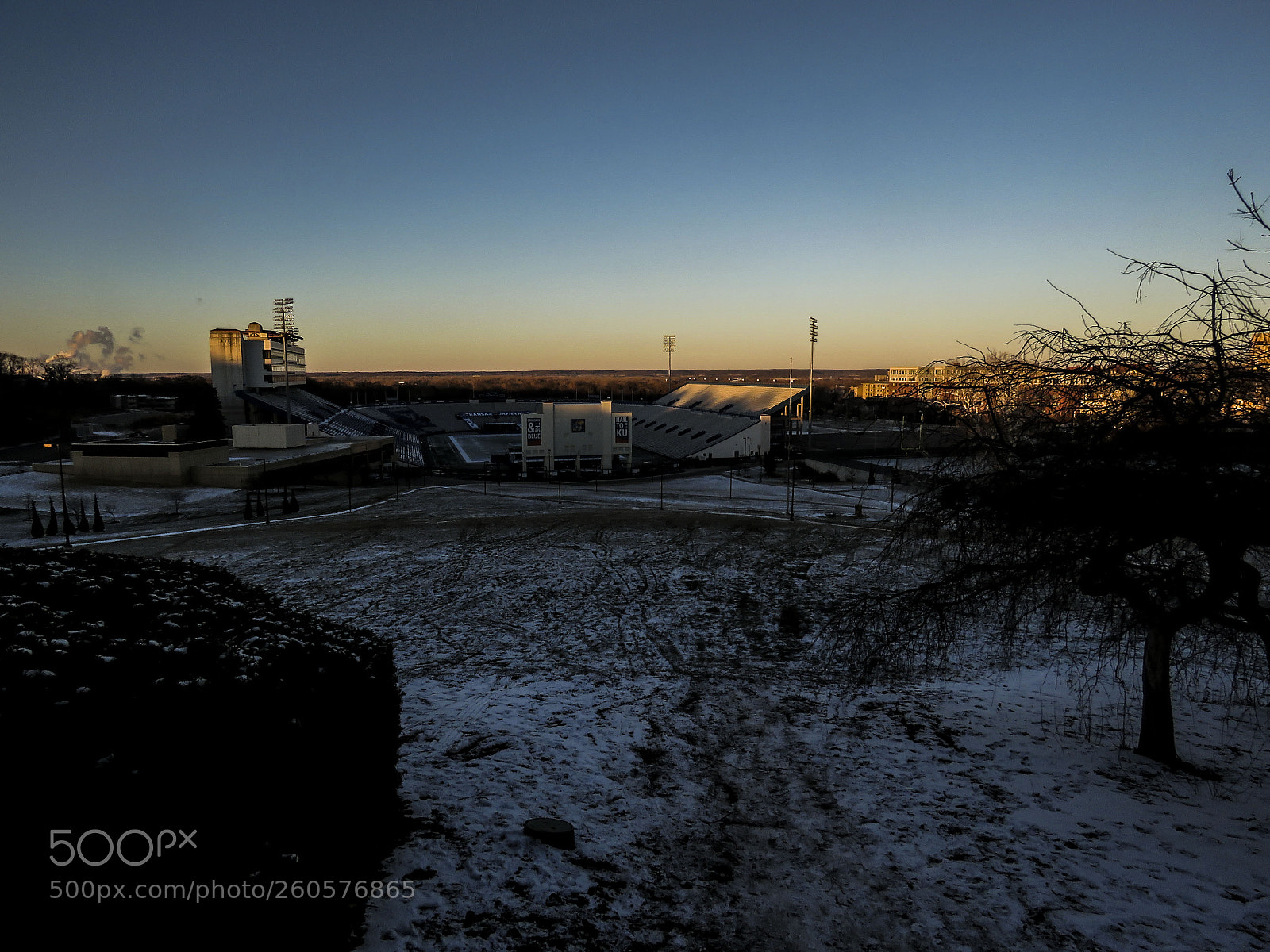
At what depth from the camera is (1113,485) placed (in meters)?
6.25

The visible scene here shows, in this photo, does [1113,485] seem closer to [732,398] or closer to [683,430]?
[683,430]

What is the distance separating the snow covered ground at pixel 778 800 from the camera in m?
6.07

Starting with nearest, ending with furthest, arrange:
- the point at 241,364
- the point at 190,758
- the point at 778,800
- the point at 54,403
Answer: the point at 190,758
the point at 778,800
the point at 54,403
the point at 241,364

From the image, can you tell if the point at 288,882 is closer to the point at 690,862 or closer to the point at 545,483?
the point at 690,862

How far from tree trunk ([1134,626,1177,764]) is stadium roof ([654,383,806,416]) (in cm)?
6477

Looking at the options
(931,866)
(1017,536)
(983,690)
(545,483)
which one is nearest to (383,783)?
(931,866)

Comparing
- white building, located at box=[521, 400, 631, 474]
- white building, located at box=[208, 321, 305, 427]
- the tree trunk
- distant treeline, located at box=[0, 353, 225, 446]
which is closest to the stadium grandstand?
white building, located at box=[208, 321, 305, 427]

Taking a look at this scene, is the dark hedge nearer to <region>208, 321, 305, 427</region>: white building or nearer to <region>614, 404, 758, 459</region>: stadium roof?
<region>614, 404, 758, 459</region>: stadium roof

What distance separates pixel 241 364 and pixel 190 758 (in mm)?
111388

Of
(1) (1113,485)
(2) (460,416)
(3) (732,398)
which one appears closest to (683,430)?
(3) (732,398)

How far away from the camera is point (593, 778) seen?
8.98 m

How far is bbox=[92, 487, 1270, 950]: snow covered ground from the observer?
6066 millimetres

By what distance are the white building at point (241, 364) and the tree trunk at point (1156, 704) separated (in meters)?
108

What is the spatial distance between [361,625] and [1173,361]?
53.7ft
